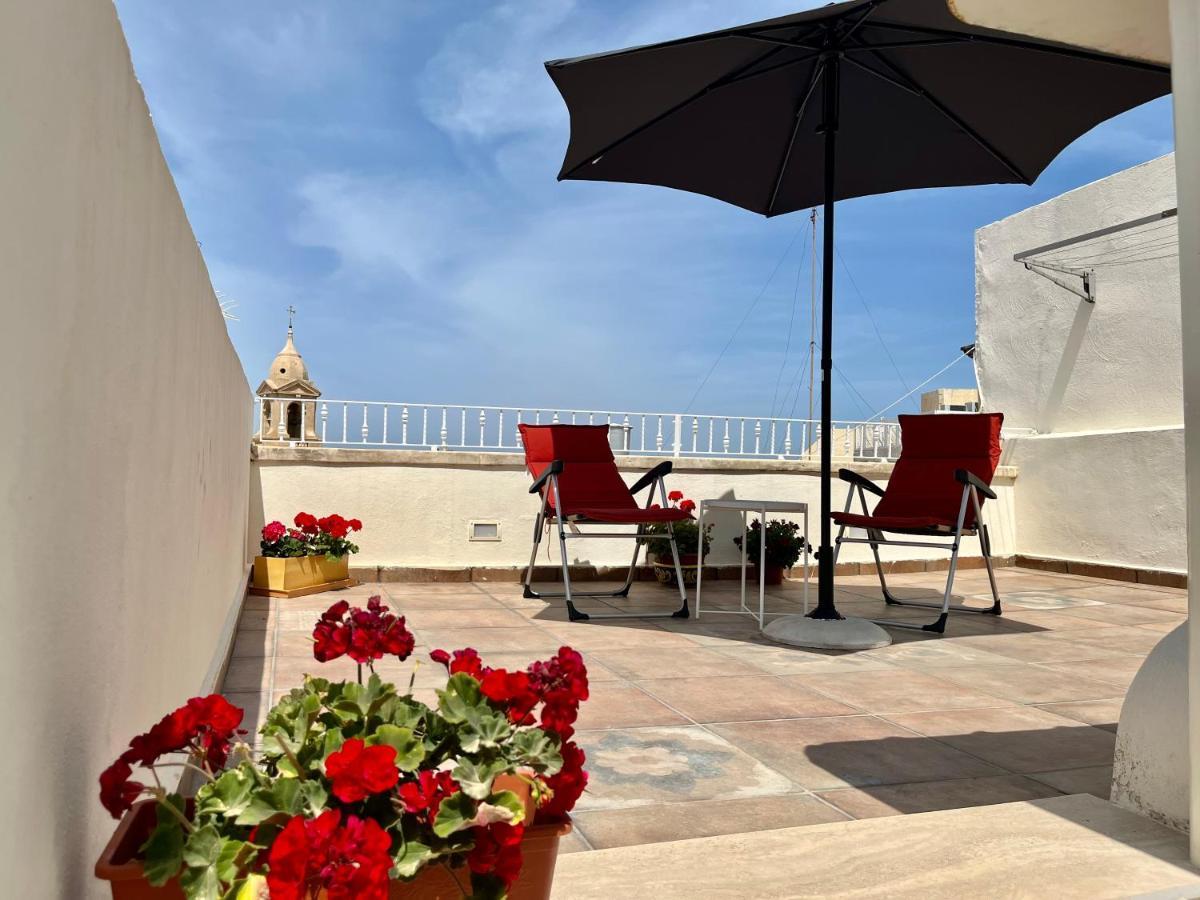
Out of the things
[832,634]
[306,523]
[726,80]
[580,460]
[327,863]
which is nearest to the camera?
[327,863]

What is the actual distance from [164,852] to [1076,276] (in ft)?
27.4

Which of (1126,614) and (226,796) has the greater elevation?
(226,796)

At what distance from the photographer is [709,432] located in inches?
272

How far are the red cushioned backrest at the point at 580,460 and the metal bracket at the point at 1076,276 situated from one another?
15.4ft

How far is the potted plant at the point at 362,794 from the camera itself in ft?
2.55

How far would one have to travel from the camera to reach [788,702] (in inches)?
109

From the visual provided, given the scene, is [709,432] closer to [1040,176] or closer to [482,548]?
[482,548]

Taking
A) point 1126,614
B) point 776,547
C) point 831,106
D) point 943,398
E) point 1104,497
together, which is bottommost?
point 1126,614

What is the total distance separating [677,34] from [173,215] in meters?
2.65

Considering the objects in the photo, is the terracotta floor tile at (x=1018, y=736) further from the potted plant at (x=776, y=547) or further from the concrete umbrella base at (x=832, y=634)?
the potted plant at (x=776, y=547)

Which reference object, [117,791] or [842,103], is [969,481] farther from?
[117,791]

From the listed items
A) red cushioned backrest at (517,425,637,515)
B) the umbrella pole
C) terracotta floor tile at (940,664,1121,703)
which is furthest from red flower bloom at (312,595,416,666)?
red cushioned backrest at (517,425,637,515)

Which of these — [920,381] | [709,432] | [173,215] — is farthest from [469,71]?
[173,215]

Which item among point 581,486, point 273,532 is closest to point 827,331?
point 581,486
